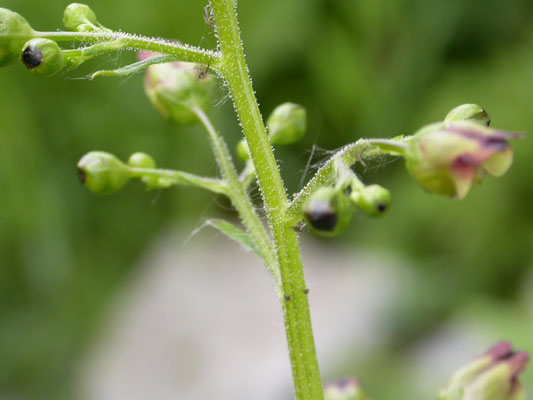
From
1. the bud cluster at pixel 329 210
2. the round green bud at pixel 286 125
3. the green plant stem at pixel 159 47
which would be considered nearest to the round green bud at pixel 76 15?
the green plant stem at pixel 159 47

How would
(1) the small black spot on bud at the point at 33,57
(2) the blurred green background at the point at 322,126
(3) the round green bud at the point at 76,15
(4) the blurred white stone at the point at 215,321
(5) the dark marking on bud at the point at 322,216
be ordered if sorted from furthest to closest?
1. (4) the blurred white stone at the point at 215,321
2. (2) the blurred green background at the point at 322,126
3. (3) the round green bud at the point at 76,15
4. (1) the small black spot on bud at the point at 33,57
5. (5) the dark marking on bud at the point at 322,216

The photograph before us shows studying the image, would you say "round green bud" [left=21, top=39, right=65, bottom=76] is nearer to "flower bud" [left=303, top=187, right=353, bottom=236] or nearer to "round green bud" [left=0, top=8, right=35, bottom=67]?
"round green bud" [left=0, top=8, right=35, bottom=67]

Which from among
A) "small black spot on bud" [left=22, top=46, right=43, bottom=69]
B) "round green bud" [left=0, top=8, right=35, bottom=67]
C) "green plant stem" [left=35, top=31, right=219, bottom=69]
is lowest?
"small black spot on bud" [left=22, top=46, right=43, bottom=69]

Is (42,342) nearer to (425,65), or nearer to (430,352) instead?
(430,352)

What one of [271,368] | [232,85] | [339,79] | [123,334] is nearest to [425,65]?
[339,79]

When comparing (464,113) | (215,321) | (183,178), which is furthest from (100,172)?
(215,321)

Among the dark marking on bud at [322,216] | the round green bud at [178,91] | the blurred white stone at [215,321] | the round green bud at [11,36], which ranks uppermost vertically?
the blurred white stone at [215,321]

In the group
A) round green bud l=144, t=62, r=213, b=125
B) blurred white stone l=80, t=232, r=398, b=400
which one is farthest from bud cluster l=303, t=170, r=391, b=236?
blurred white stone l=80, t=232, r=398, b=400

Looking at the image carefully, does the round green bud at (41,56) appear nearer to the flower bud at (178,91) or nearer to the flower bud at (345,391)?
the flower bud at (178,91)
